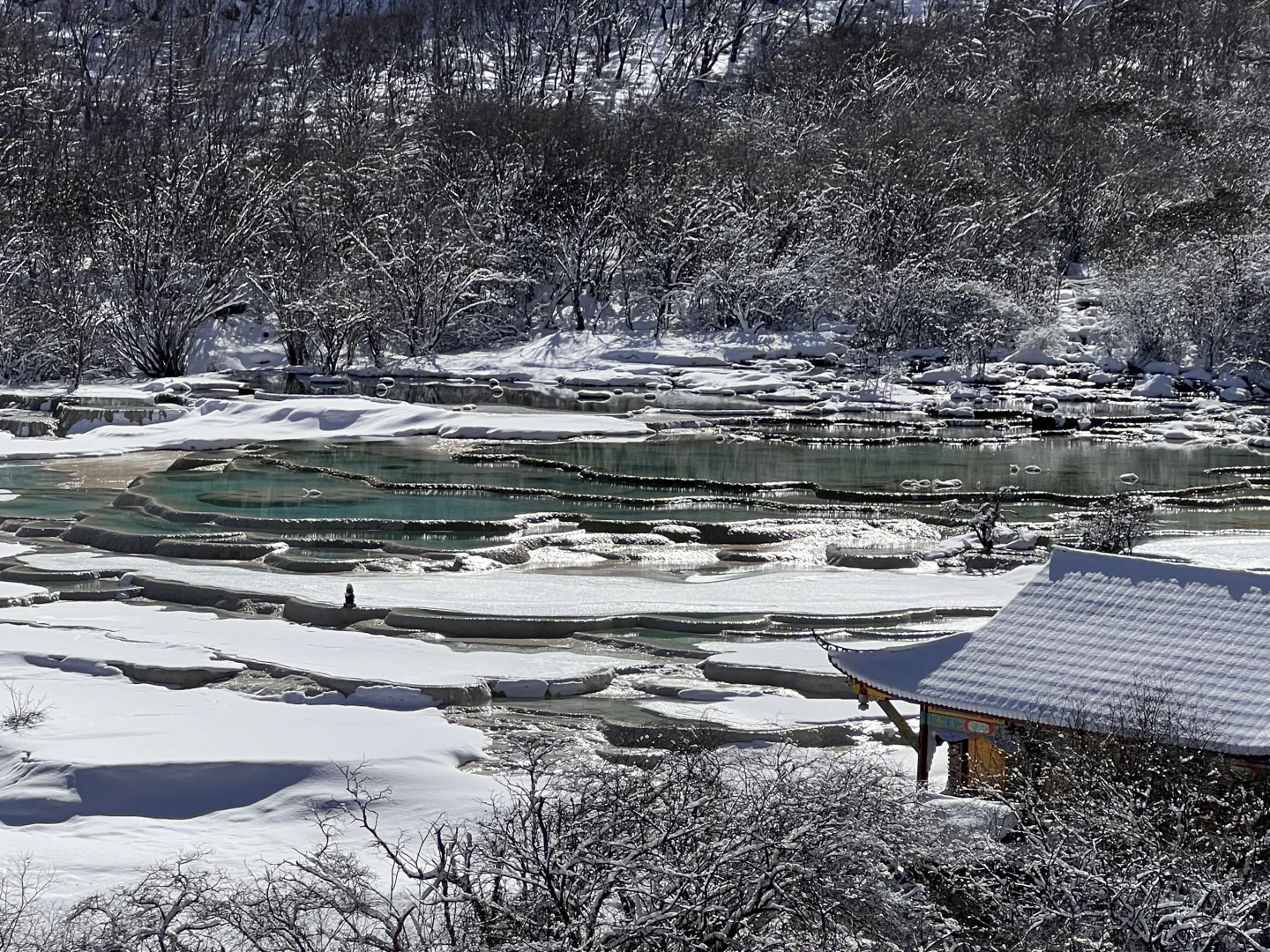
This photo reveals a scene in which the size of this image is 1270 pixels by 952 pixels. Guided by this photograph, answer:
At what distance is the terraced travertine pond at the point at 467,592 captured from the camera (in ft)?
53.9

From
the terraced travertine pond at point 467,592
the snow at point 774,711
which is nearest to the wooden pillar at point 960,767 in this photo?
the terraced travertine pond at point 467,592

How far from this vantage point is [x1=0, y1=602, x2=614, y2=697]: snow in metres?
21.1

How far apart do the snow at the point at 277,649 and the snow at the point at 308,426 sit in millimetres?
20369

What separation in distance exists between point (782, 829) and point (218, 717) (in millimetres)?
8980

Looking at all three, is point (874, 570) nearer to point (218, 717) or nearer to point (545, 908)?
point (218, 717)

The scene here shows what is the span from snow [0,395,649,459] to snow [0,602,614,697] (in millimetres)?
20369

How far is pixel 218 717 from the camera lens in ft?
59.1

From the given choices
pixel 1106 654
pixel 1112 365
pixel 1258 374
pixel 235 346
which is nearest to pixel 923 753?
pixel 1106 654

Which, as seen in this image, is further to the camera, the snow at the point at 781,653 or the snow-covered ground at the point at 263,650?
the snow at the point at 781,653

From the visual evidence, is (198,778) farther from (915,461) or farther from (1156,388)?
(1156,388)

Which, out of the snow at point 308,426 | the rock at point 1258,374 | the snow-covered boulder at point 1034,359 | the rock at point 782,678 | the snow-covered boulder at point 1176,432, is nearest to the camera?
the rock at point 782,678

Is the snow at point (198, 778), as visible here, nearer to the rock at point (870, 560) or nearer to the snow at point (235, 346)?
the rock at point (870, 560)

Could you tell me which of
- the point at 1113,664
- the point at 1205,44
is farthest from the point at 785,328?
the point at 1113,664

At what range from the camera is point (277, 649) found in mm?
22234
